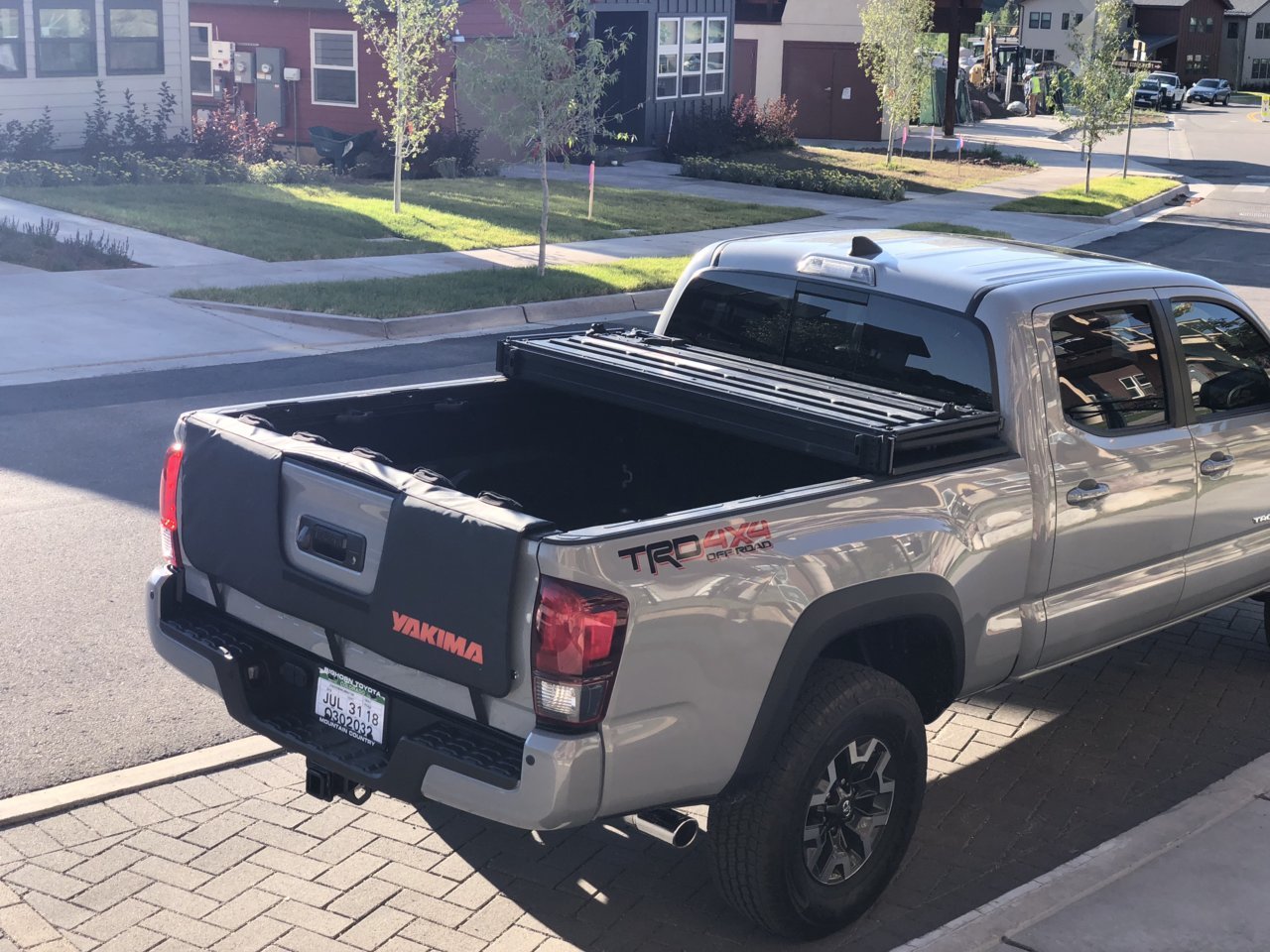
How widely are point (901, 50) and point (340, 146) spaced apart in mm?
15205

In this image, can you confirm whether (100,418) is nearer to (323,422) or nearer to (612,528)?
(323,422)

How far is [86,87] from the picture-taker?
27.0m

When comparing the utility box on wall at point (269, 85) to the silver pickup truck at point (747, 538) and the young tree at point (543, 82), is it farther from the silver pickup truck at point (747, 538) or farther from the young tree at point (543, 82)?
the silver pickup truck at point (747, 538)

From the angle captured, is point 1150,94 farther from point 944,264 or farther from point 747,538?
→ point 747,538

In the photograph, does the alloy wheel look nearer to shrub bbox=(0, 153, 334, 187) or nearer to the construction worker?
shrub bbox=(0, 153, 334, 187)

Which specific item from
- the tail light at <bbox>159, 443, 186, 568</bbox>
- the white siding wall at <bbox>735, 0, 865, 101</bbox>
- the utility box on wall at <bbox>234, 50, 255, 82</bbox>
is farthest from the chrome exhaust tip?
the white siding wall at <bbox>735, 0, 865, 101</bbox>

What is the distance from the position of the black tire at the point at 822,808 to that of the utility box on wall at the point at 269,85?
31.1m

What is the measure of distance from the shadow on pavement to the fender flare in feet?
1.60

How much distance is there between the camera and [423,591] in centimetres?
401

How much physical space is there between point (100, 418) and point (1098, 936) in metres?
8.35

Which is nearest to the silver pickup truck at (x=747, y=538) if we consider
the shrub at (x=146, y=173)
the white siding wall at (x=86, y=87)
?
the shrub at (x=146, y=173)

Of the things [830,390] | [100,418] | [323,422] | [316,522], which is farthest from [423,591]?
[100,418]

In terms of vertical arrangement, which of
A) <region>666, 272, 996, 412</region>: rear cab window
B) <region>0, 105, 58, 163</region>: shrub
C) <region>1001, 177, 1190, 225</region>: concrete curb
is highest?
<region>0, 105, 58, 163</region>: shrub

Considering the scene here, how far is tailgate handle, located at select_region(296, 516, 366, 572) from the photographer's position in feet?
13.8
